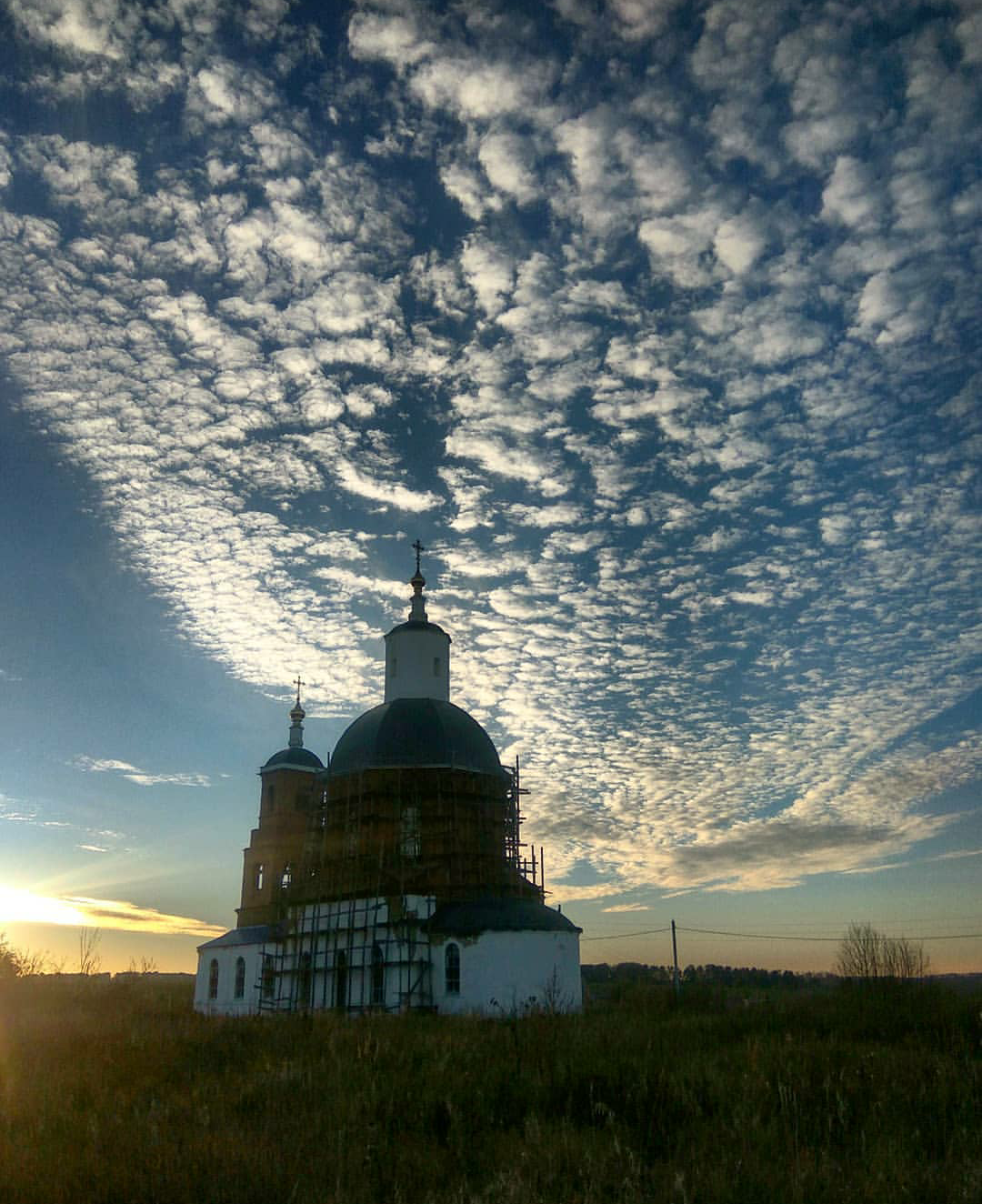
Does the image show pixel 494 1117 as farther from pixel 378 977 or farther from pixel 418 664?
pixel 418 664

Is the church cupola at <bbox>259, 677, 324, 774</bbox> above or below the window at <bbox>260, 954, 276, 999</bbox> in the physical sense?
above

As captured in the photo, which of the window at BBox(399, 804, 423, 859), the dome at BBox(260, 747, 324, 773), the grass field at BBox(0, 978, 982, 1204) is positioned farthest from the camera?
the dome at BBox(260, 747, 324, 773)

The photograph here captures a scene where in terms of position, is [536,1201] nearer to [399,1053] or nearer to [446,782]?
[399,1053]

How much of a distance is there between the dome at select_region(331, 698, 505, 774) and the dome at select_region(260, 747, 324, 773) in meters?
9.52

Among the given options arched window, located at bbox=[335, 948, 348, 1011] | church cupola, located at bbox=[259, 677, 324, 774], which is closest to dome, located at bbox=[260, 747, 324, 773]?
church cupola, located at bbox=[259, 677, 324, 774]

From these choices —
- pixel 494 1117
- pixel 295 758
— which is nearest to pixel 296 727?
pixel 295 758

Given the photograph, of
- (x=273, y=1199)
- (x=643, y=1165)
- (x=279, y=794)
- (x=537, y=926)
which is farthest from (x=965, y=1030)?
(x=279, y=794)

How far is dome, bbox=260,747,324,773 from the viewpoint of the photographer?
4828 centimetres

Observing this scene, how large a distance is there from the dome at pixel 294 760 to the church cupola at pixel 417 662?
30.2 ft

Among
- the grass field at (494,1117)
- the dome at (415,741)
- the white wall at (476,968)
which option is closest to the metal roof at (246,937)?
the white wall at (476,968)

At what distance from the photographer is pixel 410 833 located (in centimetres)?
3647

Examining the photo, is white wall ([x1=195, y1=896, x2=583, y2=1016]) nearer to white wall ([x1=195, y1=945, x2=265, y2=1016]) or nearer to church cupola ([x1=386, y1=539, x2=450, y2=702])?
white wall ([x1=195, y1=945, x2=265, y2=1016])

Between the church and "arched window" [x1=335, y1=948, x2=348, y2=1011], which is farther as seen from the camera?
"arched window" [x1=335, y1=948, x2=348, y2=1011]

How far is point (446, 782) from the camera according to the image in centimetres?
3684
